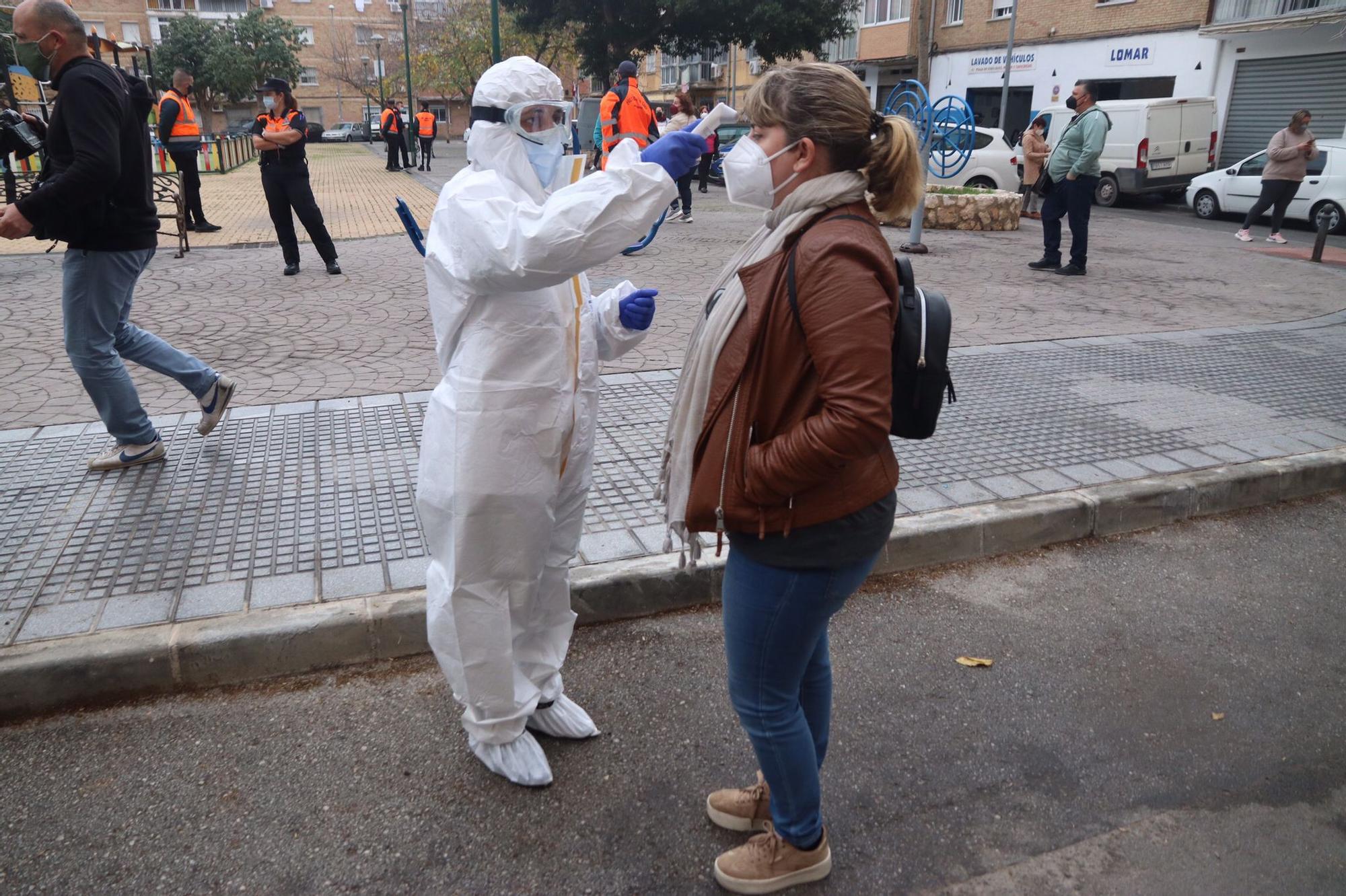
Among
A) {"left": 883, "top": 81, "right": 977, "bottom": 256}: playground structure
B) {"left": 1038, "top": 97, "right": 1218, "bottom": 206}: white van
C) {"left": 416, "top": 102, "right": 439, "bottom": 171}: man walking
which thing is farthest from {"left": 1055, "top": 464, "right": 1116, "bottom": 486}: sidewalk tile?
{"left": 416, "top": 102, "right": 439, "bottom": 171}: man walking

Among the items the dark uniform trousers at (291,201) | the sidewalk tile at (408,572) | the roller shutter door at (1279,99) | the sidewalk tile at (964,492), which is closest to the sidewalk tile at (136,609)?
the sidewalk tile at (408,572)

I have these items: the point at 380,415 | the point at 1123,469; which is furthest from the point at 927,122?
the point at 380,415

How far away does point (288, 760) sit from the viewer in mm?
2732

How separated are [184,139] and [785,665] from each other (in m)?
12.6

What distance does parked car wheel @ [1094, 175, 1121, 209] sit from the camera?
1962cm

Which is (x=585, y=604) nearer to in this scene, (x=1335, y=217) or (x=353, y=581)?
(x=353, y=581)

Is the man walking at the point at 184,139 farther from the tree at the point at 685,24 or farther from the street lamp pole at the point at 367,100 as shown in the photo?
the street lamp pole at the point at 367,100

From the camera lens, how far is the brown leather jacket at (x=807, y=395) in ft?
5.66

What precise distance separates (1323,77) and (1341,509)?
22.2m

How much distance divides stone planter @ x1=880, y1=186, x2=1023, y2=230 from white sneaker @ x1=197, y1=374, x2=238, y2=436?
1133 centimetres

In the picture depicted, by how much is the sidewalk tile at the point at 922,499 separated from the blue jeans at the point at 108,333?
3.62 meters

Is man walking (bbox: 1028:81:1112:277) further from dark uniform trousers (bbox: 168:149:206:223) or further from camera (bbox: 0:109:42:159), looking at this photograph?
dark uniform trousers (bbox: 168:149:206:223)

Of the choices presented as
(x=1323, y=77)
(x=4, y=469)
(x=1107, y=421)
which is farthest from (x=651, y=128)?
(x=1323, y=77)

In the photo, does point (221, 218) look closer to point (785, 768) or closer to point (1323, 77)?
point (785, 768)
